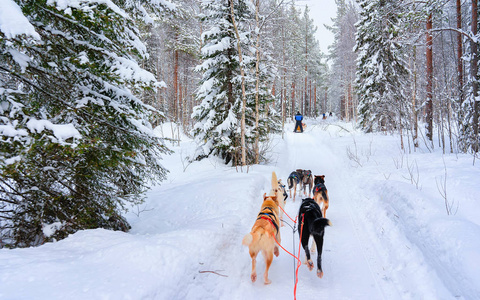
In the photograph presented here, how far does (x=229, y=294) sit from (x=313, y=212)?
1.91 metres

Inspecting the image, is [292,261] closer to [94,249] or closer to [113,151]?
[94,249]

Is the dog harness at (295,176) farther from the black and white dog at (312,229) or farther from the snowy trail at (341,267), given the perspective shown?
the black and white dog at (312,229)

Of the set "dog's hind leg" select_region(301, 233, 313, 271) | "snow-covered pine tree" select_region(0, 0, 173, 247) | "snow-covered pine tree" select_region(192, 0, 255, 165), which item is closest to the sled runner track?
"dog's hind leg" select_region(301, 233, 313, 271)

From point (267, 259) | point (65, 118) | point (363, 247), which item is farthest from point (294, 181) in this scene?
point (65, 118)

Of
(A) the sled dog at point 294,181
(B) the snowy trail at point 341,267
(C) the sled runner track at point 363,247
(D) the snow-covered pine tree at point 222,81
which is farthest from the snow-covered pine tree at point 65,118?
(D) the snow-covered pine tree at point 222,81

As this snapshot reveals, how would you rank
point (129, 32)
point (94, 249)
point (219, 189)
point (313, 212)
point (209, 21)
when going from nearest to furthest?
point (94, 249)
point (313, 212)
point (129, 32)
point (219, 189)
point (209, 21)

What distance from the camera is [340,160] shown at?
1236 cm

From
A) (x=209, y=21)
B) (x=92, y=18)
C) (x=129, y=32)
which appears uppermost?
(x=209, y=21)

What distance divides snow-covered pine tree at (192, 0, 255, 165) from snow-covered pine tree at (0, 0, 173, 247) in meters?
6.00

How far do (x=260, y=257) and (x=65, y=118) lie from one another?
421 cm

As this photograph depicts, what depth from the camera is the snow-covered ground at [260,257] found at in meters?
2.39

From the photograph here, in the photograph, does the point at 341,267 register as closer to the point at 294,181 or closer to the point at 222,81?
the point at 294,181

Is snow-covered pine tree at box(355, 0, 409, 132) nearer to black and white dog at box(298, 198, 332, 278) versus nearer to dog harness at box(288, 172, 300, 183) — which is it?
dog harness at box(288, 172, 300, 183)

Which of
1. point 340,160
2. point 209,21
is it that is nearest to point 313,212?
point 340,160
